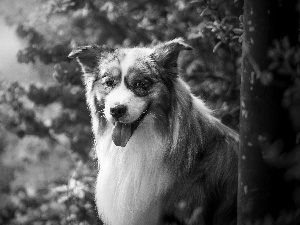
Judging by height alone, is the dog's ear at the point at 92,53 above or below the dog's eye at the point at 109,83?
above

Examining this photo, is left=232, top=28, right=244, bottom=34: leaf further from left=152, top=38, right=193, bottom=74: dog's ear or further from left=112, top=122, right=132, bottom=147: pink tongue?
left=112, top=122, right=132, bottom=147: pink tongue

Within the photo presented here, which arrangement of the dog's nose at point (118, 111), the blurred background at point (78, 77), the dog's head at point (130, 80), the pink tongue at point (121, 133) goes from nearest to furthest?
the dog's nose at point (118, 111) → the dog's head at point (130, 80) → the pink tongue at point (121, 133) → the blurred background at point (78, 77)

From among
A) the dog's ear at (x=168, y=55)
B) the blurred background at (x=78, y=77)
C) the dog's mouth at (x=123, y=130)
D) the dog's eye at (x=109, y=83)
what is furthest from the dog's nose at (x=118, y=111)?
the blurred background at (x=78, y=77)

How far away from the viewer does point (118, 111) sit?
378 centimetres

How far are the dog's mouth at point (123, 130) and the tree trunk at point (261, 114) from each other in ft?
4.47

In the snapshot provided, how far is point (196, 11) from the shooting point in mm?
6102

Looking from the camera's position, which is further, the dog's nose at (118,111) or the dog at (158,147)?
the dog at (158,147)

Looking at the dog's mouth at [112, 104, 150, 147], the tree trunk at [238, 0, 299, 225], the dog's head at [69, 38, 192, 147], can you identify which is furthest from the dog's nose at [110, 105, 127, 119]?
the tree trunk at [238, 0, 299, 225]

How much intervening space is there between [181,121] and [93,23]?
2.91 metres

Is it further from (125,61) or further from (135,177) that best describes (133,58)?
(135,177)

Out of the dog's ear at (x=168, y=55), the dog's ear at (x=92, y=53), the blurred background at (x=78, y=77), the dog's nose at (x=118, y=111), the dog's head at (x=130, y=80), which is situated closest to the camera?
the dog's nose at (x=118, y=111)

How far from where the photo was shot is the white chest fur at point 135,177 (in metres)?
4.03

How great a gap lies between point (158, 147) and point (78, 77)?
2246mm

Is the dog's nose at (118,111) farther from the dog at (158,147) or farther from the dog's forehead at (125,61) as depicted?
the dog's forehead at (125,61)
